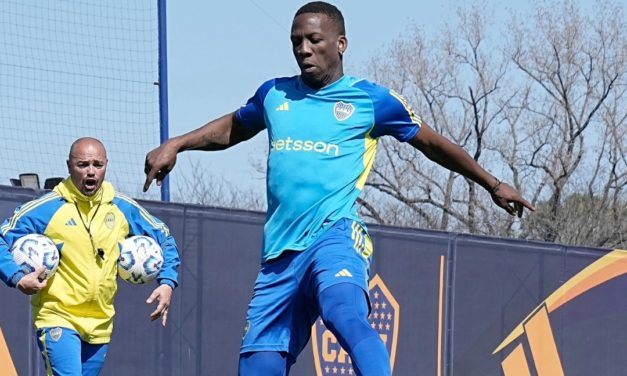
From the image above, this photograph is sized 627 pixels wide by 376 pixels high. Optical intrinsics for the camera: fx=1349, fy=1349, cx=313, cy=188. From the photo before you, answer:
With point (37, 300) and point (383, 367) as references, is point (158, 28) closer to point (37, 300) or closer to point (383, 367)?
point (37, 300)

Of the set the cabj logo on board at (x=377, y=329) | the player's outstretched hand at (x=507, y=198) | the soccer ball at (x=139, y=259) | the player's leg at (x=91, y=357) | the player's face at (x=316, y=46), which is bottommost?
the cabj logo on board at (x=377, y=329)

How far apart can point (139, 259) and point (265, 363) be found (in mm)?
2583

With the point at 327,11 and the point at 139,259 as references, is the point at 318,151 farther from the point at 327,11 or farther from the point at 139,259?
the point at 139,259

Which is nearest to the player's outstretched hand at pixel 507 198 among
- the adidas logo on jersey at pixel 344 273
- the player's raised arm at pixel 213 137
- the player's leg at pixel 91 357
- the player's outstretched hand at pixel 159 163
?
the adidas logo on jersey at pixel 344 273

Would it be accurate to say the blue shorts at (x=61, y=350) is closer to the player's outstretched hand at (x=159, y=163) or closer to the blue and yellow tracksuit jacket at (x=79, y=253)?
the blue and yellow tracksuit jacket at (x=79, y=253)

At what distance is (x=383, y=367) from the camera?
5.29 m

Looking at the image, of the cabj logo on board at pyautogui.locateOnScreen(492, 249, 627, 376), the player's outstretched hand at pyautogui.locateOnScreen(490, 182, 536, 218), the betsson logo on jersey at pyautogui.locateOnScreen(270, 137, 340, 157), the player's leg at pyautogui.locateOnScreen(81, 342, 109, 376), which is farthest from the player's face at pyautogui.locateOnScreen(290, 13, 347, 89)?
the cabj logo on board at pyautogui.locateOnScreen(492, 249, 627, 376)

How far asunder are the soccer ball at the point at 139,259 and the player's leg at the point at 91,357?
1.60 feet

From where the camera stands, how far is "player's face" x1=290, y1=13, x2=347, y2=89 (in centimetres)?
597

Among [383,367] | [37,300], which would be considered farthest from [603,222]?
[383,367]

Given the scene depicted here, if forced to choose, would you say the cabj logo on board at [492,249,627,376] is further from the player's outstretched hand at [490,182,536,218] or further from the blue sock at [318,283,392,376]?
the blue sock at [318,283,392,376]

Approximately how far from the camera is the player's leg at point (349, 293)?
532cm

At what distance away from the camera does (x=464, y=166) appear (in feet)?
20.5

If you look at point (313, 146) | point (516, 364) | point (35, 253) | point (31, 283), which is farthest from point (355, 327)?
point (516, 364)
